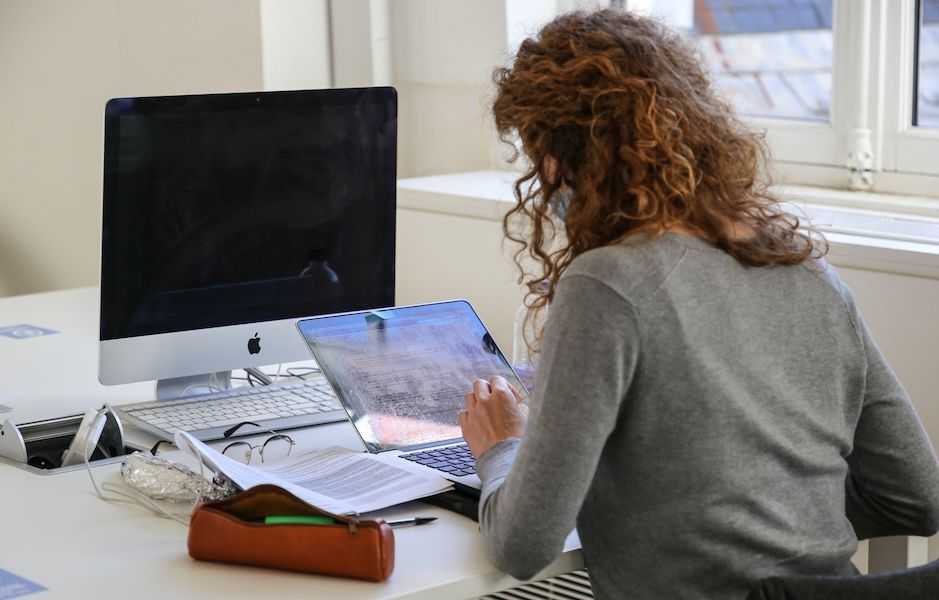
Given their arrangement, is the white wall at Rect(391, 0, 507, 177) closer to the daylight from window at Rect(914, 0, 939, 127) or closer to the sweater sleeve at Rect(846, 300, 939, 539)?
the daylight from window at Rect(914, 0, 939, 127)

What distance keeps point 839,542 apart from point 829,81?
1524mm

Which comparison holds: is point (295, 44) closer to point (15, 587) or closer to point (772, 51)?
point (772, 51)

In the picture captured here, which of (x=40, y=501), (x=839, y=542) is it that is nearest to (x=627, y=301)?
(x=839, y=542)

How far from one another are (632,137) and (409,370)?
0.60 meters

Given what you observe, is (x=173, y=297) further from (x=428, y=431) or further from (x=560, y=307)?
(x=560, y=307)

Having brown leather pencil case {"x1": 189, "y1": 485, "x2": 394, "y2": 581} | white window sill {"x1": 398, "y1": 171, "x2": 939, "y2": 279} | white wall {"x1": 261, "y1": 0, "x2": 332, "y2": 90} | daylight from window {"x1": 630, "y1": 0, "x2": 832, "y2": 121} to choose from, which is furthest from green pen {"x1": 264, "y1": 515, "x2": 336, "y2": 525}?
white wall {"x1": 261, "y1": 0, "x2": 332, "y2": 90}

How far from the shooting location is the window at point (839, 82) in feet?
8.44

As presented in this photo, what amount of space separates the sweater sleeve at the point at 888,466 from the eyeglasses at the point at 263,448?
2.40ft

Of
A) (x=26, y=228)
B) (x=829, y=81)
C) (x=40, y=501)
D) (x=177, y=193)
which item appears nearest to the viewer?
(x=40, y=501)

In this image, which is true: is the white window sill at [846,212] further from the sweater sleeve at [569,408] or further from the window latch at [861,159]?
the sweater sleeve at [569,408]

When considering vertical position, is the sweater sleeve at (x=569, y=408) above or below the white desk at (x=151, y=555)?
above

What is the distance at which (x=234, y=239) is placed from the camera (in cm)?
196

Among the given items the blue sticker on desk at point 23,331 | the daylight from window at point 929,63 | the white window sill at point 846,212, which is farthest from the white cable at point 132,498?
the daylight from window at point 929,63

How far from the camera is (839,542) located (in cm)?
142
